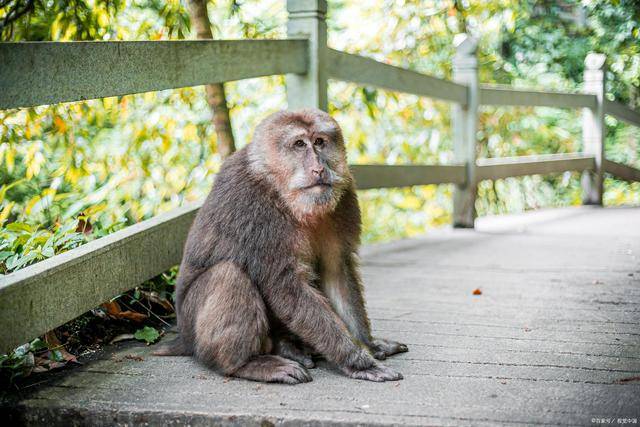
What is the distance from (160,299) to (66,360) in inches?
33.2

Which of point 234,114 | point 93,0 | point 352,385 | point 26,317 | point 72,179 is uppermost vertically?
point 93,0

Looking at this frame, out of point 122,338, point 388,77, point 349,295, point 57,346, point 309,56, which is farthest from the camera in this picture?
point 388,77

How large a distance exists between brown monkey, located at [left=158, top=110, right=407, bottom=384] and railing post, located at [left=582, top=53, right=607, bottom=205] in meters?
6.70

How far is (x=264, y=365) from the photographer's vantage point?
268 centimetres

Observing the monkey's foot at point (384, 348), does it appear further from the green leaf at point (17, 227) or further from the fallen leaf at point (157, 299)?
the green leaf at point (17, 227)

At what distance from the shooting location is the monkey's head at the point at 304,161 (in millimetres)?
2816

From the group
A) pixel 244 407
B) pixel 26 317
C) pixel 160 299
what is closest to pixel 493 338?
pixel 244 407

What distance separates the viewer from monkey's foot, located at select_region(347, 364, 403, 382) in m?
2.64

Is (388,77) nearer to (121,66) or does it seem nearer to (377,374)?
(121,66)

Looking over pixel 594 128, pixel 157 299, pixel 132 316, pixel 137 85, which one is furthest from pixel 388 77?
pixel 594 128

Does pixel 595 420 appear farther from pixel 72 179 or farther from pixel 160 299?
pixel 72 179

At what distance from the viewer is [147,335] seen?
3.23 meters

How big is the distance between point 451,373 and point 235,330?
82 centimetres

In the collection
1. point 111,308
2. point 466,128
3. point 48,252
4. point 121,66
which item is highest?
point 121,66
